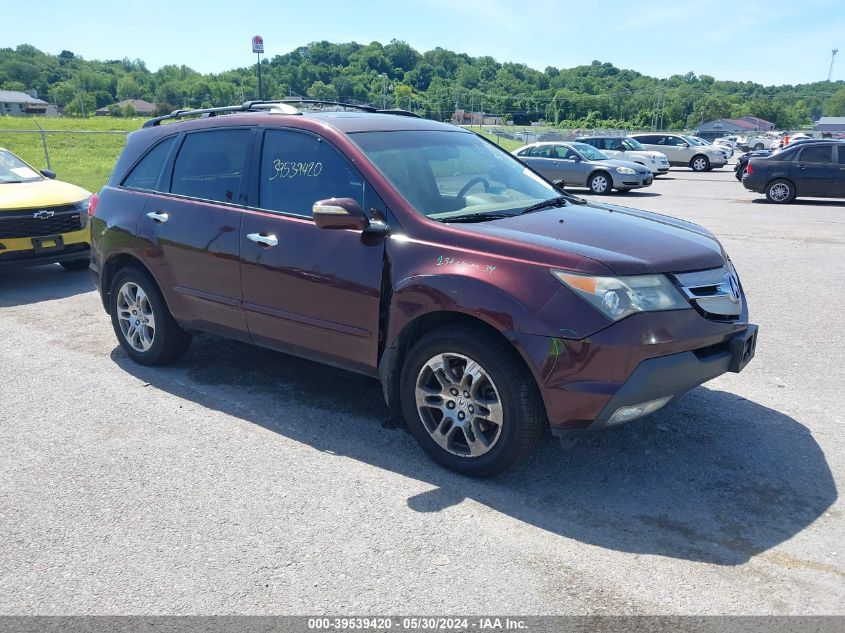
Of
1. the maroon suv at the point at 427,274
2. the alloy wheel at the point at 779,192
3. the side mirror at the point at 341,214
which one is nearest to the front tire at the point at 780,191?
the alloy wheel at the point at 779,192

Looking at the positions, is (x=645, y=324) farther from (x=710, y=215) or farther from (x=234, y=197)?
(x=710, y=215)

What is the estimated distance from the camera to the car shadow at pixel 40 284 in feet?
25.6

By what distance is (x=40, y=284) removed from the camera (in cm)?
849

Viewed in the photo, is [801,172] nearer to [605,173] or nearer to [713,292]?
[605,173]

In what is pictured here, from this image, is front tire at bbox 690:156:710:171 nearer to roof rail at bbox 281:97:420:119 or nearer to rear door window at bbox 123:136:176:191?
roof rail at bbox 281:97:420:119

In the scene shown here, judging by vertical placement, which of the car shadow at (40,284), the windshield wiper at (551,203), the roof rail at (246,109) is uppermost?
the roof rail at (246,109)

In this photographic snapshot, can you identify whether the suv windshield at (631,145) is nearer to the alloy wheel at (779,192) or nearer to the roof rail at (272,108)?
the alloy wheel at (779,192)

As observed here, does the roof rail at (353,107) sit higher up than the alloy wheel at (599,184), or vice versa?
the roof rail at (353,107)

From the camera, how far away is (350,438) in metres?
4.20

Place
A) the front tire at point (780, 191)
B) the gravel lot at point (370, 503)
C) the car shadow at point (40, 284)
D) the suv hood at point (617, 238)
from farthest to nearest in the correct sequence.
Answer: the front tire at point (780, 191) < the car shadow at point (40, 284) < the suv hood at point (617, 238) < the gravel lot at point (370, 503)

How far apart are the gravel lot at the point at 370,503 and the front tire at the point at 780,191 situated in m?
14.1

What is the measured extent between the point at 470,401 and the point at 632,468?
101 cm

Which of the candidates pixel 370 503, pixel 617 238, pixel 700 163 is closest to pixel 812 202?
pixel 700 163

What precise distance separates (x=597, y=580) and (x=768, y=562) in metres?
0.75
